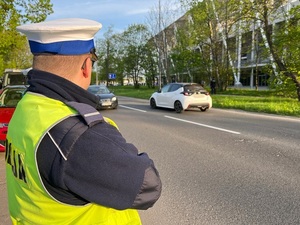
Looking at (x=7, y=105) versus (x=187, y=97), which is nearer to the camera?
(x=7, y=105)

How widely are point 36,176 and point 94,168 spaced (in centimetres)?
23

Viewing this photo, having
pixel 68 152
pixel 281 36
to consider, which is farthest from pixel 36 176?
pixel 281 36

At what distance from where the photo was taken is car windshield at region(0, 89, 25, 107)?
648 cm

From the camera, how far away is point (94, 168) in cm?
96

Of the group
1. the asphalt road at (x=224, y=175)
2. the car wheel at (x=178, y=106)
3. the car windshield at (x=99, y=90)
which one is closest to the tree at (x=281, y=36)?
the car wheel at (x=178, y=106)

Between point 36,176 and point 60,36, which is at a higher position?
point 60,36

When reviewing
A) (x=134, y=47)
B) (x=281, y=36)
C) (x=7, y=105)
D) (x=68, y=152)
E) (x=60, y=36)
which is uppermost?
(x=134, y=47)

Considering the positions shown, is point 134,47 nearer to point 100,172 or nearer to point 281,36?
point 281,36

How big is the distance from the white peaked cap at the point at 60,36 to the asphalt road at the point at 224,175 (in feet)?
8.17

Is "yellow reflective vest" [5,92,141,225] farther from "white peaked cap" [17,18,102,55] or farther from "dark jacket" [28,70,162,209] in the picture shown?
"white peaked cap" [17,18,102,55]

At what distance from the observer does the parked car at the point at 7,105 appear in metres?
5.40

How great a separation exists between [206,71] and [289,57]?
1528 cm

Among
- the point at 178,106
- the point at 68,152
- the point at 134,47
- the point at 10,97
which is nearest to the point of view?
the point at 68,152

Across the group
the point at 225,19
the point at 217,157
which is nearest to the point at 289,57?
the point at 225,19
